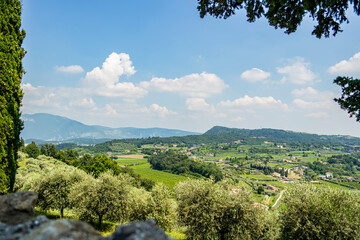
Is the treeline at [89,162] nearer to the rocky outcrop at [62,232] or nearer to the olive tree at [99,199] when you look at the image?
the olive tree at [99,199]

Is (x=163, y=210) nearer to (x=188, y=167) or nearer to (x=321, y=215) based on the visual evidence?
(x=321, y=215)

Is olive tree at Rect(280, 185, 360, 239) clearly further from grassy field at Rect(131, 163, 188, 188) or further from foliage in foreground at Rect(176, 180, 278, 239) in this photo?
grassy field at Rect(131, 163, 188, 188)

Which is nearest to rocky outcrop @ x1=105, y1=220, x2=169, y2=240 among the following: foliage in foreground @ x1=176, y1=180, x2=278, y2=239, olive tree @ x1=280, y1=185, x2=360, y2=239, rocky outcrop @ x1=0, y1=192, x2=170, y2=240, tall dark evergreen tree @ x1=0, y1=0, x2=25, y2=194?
rocky outcrop @ x1=0, y1=192, x2=170, y2=240

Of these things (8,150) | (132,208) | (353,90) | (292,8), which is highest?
(292,8)

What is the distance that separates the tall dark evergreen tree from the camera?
15688 millimetres

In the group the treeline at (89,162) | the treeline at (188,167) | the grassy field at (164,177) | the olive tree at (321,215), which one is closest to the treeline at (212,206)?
the olive tree at (321,215)

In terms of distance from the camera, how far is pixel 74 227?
3.43 metres

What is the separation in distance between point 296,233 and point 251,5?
845 inches

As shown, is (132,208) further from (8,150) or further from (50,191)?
(8,150)

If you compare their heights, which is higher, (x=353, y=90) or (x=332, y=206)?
(x=353, y=90)

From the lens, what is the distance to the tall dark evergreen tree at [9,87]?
1569 centimetres

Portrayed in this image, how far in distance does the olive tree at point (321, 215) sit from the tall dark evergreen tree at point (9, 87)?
26012 millimetres

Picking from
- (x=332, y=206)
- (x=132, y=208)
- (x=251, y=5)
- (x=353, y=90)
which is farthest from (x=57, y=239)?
(x=132, y=208)

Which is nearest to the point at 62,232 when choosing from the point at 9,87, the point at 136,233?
the point at 136,233
